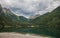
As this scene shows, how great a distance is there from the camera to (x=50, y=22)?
275cm

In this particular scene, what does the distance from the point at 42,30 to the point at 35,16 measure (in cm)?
31

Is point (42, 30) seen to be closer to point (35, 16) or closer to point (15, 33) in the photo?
point (35, 16)

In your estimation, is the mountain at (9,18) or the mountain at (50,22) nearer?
the mountain at (50,22)

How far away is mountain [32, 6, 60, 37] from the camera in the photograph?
2.72m

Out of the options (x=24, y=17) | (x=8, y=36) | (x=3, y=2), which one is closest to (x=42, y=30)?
(x=24, y=17)

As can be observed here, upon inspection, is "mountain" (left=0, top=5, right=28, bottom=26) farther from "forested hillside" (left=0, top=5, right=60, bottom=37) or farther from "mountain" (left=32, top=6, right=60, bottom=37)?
"mountain" (left=32, top=6, right=60, bottom=37)

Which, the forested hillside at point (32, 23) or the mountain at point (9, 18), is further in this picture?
the mountain at point (9, 18)

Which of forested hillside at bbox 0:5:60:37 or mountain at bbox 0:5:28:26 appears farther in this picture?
mountain at bbox 0:5:28:26

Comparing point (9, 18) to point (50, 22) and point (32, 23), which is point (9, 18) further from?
point (50, 22)

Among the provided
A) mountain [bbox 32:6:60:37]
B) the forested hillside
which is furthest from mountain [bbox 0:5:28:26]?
mountain [bbox 32:6:60:37]

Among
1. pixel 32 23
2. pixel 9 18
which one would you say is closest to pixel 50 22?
pixel 32 23

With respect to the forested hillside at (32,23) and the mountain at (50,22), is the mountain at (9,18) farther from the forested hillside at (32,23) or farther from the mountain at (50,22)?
the mountain at (50,22)

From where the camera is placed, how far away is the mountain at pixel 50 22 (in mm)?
2719

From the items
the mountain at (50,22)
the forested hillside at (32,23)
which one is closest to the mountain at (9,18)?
the forested hillside at (32,23)
